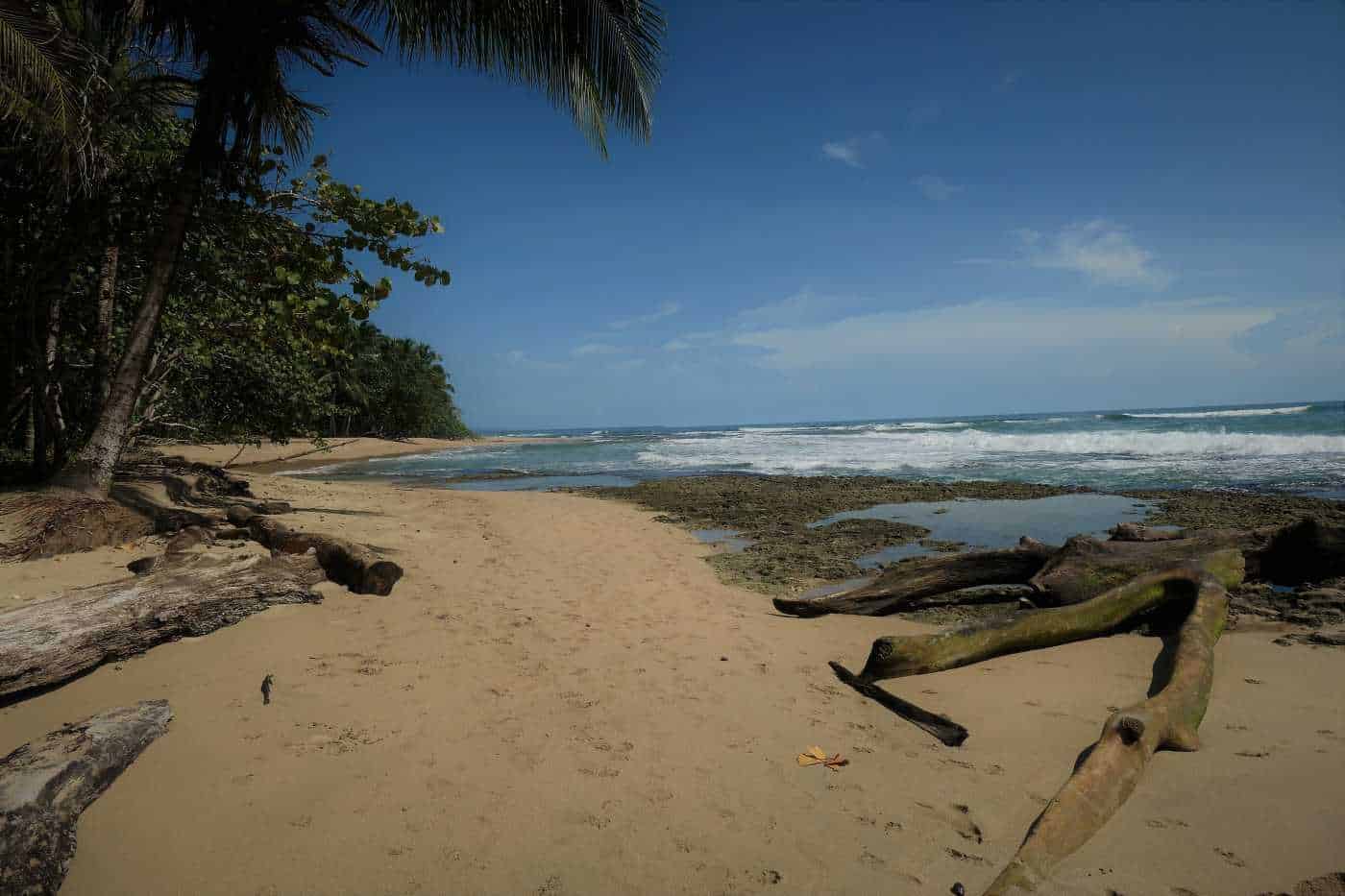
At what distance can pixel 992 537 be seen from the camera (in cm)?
834

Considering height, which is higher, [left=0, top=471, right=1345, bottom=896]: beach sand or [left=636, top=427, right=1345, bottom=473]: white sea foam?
[left=636, top=427, right=1345, bottom=473]: white sea foam

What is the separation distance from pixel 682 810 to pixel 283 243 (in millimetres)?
7088

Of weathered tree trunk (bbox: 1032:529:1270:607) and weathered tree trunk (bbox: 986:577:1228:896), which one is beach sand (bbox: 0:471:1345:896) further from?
weathered tree trunk (bbox: 1032:529:1270:607)

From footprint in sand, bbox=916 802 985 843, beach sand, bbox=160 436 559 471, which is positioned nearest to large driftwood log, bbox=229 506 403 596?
footprint in sand, bbox=916 802 985 843

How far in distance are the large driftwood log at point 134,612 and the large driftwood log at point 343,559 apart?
398 millimetres

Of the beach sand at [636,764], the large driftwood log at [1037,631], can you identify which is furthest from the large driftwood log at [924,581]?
the large driftwood log at [1037,631]

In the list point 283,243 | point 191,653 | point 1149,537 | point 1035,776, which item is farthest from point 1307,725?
point 283,243

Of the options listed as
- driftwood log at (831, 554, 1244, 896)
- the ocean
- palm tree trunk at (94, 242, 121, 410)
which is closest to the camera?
driftwood log at (831, 554, 1244, 896)

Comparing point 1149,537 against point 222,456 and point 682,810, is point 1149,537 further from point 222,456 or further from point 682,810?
point 222,456

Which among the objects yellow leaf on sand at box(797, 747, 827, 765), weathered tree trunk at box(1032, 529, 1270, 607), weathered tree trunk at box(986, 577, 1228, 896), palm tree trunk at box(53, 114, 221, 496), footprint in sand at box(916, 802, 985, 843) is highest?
palm tree trunk at box(53, 114, 221, 496)

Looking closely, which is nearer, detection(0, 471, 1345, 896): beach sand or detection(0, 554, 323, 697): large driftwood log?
detection(0, 471, 1345, 896): beach sand

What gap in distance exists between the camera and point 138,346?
5711 mm

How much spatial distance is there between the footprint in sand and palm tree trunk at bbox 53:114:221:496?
750 centimetres

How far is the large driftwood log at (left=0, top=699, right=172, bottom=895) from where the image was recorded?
73.7 inches
